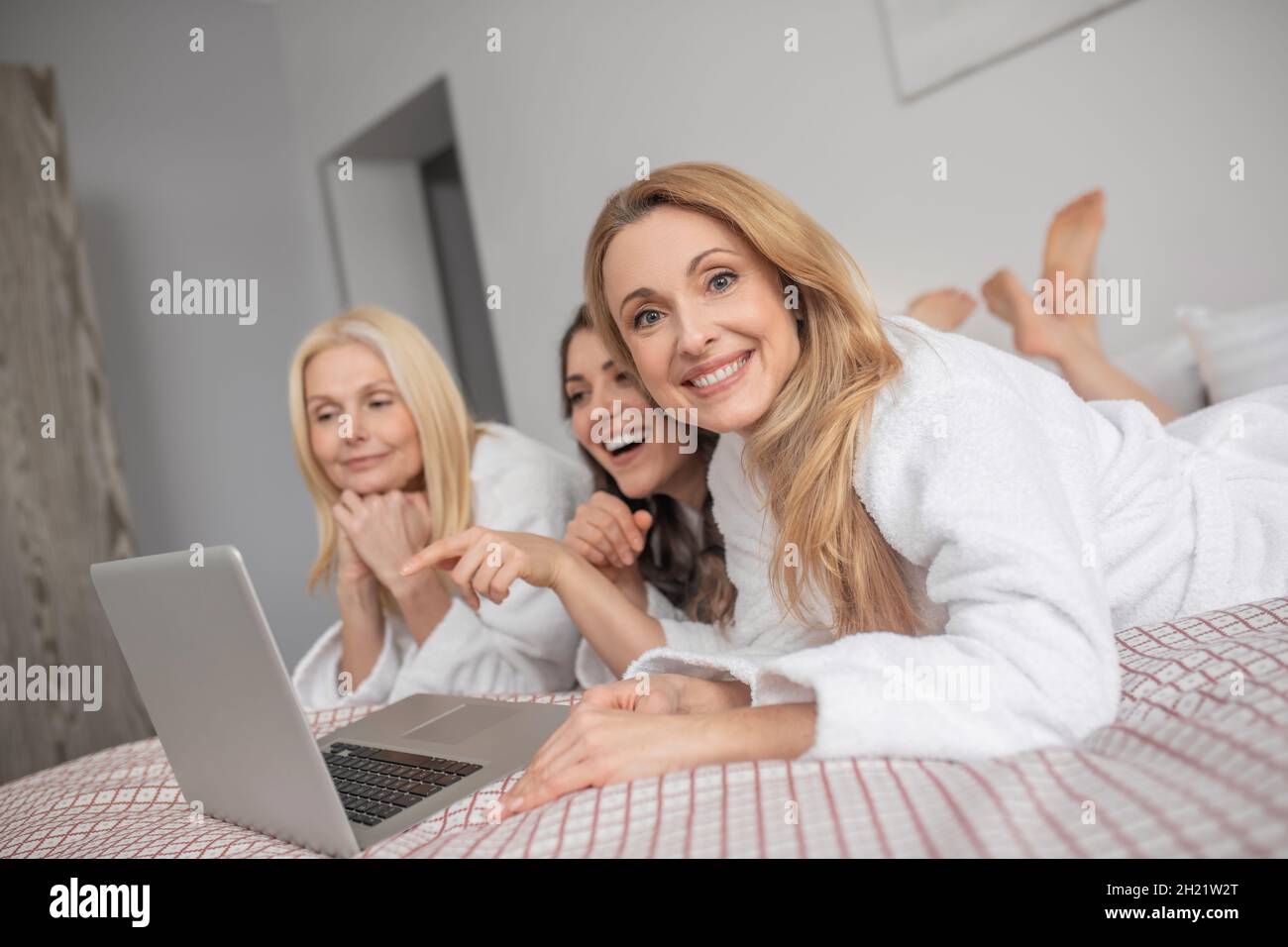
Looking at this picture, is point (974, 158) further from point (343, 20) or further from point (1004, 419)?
point (343, 20)

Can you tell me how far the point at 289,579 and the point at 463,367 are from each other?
0.99 meters

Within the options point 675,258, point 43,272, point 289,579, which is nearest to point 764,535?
point 675,258

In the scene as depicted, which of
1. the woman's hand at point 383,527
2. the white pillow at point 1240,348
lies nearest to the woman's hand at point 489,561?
the woman's hand at point 383,527

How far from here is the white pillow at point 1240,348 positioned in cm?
145

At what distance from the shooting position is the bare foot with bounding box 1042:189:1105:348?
1.73 metres

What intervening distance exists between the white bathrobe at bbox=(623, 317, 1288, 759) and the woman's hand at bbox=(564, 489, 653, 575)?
16 centimetres

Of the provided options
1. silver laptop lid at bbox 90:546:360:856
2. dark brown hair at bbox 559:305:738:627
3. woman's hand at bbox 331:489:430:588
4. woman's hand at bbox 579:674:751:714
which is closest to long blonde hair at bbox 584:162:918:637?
woman's hand at bbox 579:674:751:714

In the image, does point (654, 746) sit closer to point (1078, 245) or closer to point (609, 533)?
point (609, 533)

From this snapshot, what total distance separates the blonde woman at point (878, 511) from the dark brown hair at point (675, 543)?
213 millimetres

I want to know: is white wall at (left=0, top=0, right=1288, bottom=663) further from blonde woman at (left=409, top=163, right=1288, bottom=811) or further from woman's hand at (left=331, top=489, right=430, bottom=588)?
woman's hand at (left=331, top=489, right=430, bottom=588)

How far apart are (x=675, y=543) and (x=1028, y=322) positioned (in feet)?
2.37

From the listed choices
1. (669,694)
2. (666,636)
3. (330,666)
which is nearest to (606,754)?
(669,694)

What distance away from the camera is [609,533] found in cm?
139
